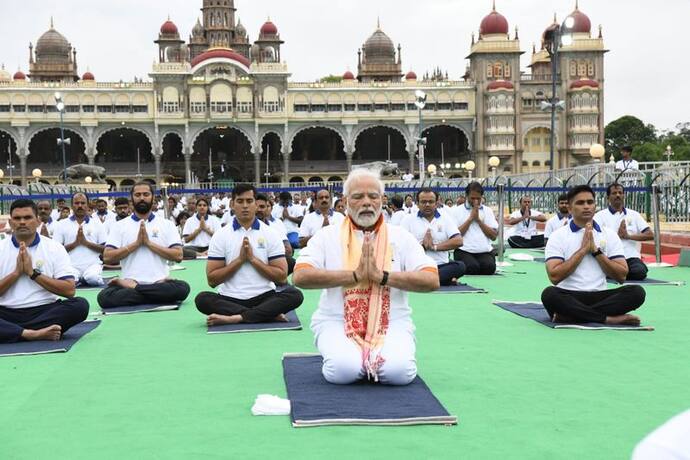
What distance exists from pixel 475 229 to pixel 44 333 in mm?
6342

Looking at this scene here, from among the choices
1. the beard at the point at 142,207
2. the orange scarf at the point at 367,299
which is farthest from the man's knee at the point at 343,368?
the beard at the point at 142,207

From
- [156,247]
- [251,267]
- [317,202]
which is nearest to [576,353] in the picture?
[251,267]

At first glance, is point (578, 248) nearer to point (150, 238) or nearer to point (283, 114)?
point (150, 238)

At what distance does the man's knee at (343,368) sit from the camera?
4703 millimetres

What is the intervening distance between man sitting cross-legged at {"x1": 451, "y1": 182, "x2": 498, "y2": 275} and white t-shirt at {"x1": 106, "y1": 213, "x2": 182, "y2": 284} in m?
4.07

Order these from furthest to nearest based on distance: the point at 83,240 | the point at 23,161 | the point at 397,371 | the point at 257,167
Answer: the point at 257,167, the point at 23,161, the point at 83,240, the point at 397,371

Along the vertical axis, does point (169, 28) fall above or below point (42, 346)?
above

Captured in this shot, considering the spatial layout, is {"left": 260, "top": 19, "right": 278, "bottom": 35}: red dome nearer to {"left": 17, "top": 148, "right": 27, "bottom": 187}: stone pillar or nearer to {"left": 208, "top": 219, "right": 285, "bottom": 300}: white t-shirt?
{"left": 17, "top": 148, "right": 27, "bottom": 187}: stone pillar

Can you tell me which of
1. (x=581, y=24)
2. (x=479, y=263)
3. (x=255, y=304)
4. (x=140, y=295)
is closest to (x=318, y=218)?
Answer: (x=479, y=263)

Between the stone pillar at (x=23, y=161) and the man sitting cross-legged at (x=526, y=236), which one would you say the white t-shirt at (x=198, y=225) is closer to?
the man sitting cross-legged at (x=526, y=236)

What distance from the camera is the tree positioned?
274 feet

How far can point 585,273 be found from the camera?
6852 millimetres

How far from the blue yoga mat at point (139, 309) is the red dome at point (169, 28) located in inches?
2838

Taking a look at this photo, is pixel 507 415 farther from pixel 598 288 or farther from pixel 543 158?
pixel 543 158
